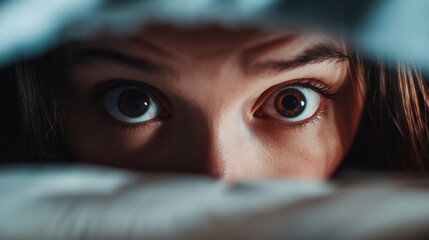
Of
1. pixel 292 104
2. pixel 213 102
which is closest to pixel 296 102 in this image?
pixel 292 104

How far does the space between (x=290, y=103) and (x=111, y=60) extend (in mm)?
165

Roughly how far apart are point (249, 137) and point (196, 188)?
0.76ft

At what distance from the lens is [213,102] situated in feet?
1.48

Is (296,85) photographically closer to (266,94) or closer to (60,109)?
(266,94)

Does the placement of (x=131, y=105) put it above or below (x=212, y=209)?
above

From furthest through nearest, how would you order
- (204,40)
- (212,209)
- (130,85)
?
(130,85)
(204,40)
(212,209)

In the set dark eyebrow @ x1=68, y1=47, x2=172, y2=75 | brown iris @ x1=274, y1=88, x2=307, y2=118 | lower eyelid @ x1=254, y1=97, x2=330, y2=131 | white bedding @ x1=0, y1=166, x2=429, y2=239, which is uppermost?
dark eyebrow @ x1=68, y1=47, x2=172, y2=75

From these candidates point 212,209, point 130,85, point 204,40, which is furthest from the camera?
point 130,85

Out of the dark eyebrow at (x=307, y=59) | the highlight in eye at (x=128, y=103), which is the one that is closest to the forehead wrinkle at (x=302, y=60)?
the dark eyebrow at (x=307, y=59)

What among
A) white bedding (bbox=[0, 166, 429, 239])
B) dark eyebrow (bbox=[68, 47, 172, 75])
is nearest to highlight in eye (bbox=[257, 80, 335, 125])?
dark eyebrow (bbox=[68, 47, 172, 75])

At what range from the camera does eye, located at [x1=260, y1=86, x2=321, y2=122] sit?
52 centimetres

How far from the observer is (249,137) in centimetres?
48

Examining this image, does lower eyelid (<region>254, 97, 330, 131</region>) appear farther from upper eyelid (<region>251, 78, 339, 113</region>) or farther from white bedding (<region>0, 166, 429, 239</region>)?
white bedding (<region>0, 166, 429, 239</region>)

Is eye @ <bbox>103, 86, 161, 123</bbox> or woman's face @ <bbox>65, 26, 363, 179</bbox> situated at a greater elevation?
eye @ <bbox>103, 86, 161, 123</bbox>
